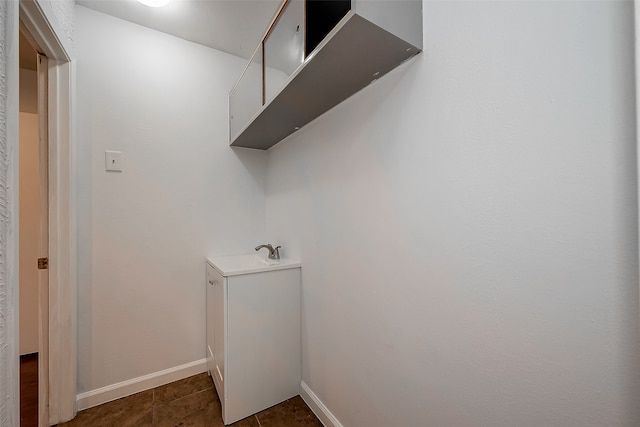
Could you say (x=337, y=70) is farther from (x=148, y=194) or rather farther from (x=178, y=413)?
(x=178, y=413)

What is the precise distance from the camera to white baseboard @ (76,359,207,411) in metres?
1.42

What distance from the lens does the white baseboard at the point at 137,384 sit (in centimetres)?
142

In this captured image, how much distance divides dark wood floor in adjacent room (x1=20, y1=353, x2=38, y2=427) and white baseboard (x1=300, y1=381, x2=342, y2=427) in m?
1.43

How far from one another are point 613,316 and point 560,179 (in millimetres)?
287

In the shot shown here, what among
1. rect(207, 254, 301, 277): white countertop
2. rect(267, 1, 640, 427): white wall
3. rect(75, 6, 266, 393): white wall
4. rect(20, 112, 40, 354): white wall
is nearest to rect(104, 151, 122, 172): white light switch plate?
rect(75, 6, 266, 393): white wall

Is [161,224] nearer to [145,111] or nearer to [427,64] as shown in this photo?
[145,111]

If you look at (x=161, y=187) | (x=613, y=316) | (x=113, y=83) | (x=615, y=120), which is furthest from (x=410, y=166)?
(x=113, y=83)

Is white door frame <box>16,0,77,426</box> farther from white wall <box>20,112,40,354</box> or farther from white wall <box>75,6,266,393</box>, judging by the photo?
white wall <box>20,112,40,354</box>

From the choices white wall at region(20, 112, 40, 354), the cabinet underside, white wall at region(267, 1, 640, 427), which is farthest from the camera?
white wall at region(20, 112, 40, 354)

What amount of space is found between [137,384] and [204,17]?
2.32 m

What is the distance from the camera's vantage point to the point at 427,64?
2.66 ft

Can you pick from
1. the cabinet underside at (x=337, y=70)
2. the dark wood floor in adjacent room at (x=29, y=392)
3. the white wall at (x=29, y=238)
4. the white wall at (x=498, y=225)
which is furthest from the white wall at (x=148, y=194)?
the white wall at (x=498, y=225)

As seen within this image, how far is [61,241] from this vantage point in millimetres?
1302

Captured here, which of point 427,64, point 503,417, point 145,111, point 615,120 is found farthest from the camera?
point 145,111
